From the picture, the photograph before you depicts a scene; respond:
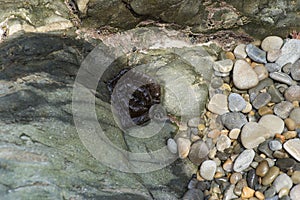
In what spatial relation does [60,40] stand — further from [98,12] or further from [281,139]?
[281,139]

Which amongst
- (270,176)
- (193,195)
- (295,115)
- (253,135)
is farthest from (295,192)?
(193,195)

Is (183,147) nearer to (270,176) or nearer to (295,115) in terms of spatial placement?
(270,176)

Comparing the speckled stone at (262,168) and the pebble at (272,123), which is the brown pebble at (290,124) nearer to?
the pebble at (272,123)

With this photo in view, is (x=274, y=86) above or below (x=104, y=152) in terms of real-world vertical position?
below

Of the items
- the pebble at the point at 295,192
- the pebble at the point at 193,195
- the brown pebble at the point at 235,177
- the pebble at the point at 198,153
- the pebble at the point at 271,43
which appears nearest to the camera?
the pebble at the point at 295,192

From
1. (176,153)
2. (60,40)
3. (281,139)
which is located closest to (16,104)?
(60,40)

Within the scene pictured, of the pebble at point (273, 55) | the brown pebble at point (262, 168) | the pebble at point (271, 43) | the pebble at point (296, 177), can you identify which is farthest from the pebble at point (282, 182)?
the pebble at point (271, 43)

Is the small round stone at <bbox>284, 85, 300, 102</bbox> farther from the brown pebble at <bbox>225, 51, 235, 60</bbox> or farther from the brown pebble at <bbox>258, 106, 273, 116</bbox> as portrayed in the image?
the brown pebble at <bbox>225, 51, 235, 60</bbox>
